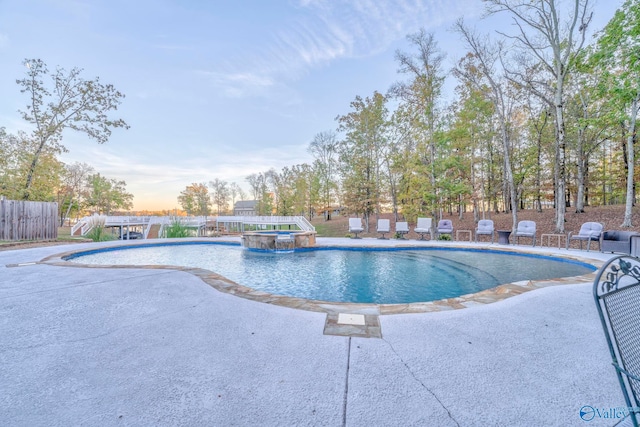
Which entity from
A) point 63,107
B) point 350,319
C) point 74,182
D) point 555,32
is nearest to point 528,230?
point 555,32

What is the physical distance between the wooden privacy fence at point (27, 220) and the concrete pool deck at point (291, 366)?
372 inches

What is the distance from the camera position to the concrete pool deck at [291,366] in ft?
4.16

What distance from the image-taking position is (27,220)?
368 inches

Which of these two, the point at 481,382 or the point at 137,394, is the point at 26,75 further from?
the point at 481,382

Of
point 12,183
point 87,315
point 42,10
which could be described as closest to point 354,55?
point 42,10

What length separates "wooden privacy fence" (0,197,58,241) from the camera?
8.85m

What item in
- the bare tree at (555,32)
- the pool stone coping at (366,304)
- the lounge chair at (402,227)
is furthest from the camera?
the lounge chair at (402,227)

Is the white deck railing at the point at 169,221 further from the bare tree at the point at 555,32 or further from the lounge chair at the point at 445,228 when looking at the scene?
the bare tree at the point at 555,32

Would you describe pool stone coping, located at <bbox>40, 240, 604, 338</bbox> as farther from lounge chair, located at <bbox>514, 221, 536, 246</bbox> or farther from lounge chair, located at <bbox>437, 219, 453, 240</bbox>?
lounge chair, located at <bbox>437, 219, 453, 240</bbox>

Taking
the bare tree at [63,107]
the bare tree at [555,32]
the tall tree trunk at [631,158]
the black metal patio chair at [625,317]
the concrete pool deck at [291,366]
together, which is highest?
the bare tree at [555,32]

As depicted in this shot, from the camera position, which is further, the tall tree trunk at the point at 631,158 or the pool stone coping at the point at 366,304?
the tall tree trunk at the point at 631,158

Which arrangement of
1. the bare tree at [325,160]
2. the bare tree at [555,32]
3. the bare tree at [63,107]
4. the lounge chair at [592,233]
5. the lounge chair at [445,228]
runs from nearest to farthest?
the lounge chair at [592,233] < the bare tree at [555,32] < the lounge chair at [445,228] < the bare tree at [63,107] < the bare tree at [325,160]

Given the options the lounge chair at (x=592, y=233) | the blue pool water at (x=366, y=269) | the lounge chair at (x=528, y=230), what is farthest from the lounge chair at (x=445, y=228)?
the lounge chair at (x=592, y=233)

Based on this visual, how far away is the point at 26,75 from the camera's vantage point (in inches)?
408
